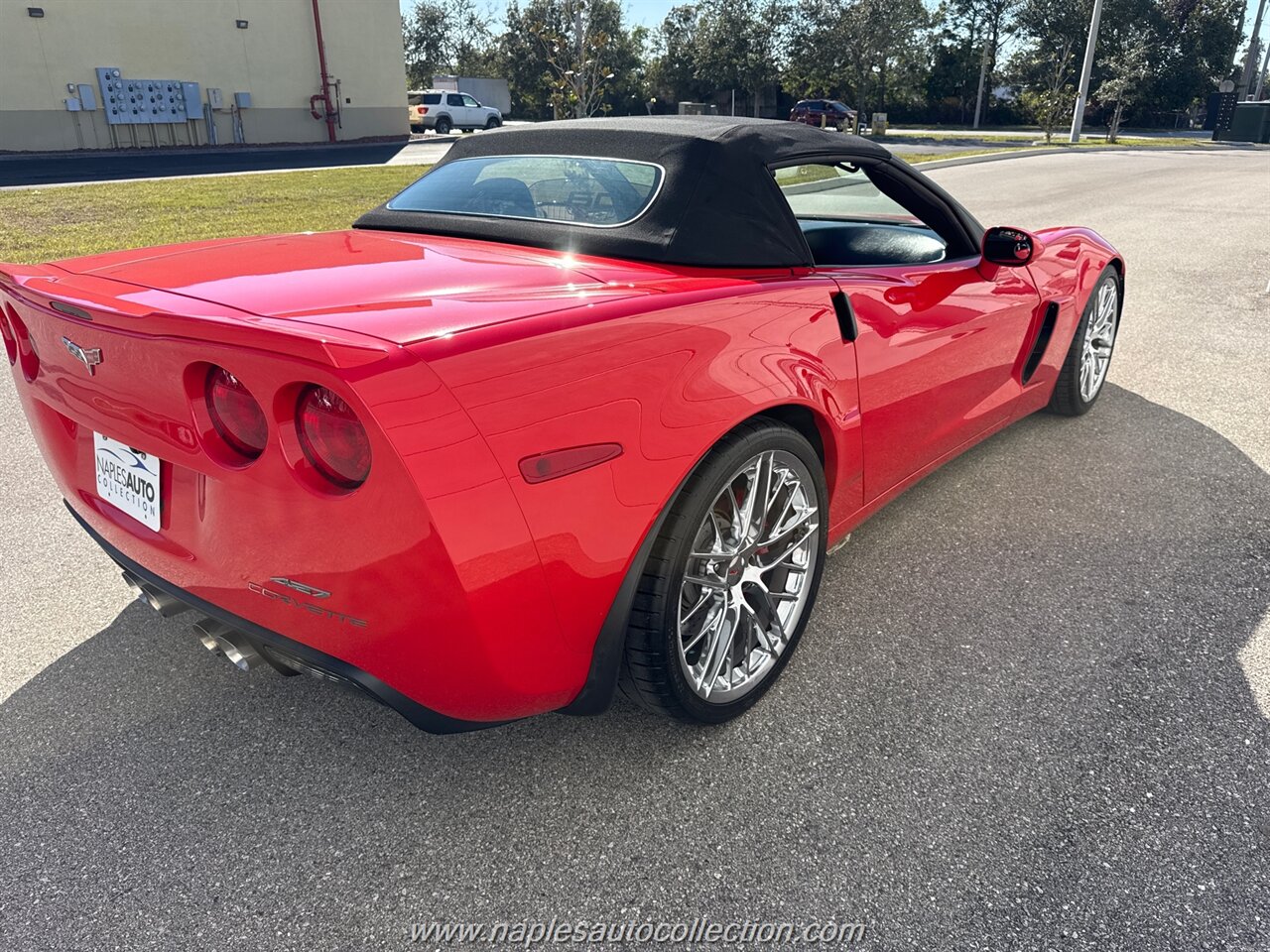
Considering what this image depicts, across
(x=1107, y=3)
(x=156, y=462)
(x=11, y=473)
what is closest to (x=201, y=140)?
(x=11, y=473)

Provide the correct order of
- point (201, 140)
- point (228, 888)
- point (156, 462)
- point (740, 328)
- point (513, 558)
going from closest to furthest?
point (513, 558) → point (228, 888) → point (156, 462) → point (740, 328) → point (201, 140)

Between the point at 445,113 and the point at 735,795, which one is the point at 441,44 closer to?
the point at 445,113

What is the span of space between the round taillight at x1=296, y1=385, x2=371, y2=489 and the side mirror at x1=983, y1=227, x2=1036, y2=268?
7.66ft

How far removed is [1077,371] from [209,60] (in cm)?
3119

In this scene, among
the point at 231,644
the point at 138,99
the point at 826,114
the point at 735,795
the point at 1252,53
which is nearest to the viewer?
the point at 231,644

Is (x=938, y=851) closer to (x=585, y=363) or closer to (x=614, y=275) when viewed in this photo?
(x=585, y=363)

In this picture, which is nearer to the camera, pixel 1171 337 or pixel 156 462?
pixel 156 462

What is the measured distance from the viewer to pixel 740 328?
83.4 inches

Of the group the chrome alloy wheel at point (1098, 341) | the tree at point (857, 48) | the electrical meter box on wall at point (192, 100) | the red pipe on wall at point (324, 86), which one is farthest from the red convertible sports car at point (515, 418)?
the tree at point (857, 48)

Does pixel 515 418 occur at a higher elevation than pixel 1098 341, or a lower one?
higher

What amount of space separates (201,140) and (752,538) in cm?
3223

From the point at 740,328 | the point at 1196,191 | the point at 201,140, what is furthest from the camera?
the point at 201,140

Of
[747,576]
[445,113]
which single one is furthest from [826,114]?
[747,576]

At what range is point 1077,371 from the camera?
4.18 m
